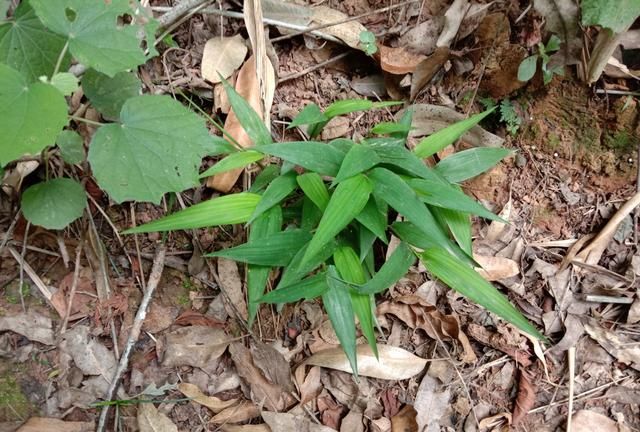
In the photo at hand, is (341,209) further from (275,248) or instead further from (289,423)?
(289,423)

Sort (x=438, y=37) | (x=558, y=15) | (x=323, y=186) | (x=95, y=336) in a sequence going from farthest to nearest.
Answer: (x=438, y=37) < (x=558, y=15) < (x=95, y=336) < (x=323, y=186)

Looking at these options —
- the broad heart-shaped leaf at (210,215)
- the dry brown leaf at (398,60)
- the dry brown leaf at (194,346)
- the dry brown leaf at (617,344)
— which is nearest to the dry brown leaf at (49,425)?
the dry brown leaf at (194,346)

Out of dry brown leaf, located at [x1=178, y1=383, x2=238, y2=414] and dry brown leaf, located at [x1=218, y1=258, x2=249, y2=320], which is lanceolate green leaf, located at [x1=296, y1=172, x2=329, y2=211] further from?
dry brown leaf, located at [x1=178, y1=383, x2=238, y2=414]

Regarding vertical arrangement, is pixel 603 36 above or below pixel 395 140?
above

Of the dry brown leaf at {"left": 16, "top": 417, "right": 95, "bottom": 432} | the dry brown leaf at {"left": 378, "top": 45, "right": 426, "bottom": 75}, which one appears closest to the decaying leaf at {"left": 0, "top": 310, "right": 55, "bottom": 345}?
the dry brown leaf at {"left": 16, "top": 417, "right": 95, "bottom": 432}

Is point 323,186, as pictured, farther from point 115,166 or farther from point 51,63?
point 51,63

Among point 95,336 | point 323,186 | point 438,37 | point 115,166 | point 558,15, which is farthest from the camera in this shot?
point 438,37

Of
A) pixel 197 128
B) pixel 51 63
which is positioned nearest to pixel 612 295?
pixel 197 128
